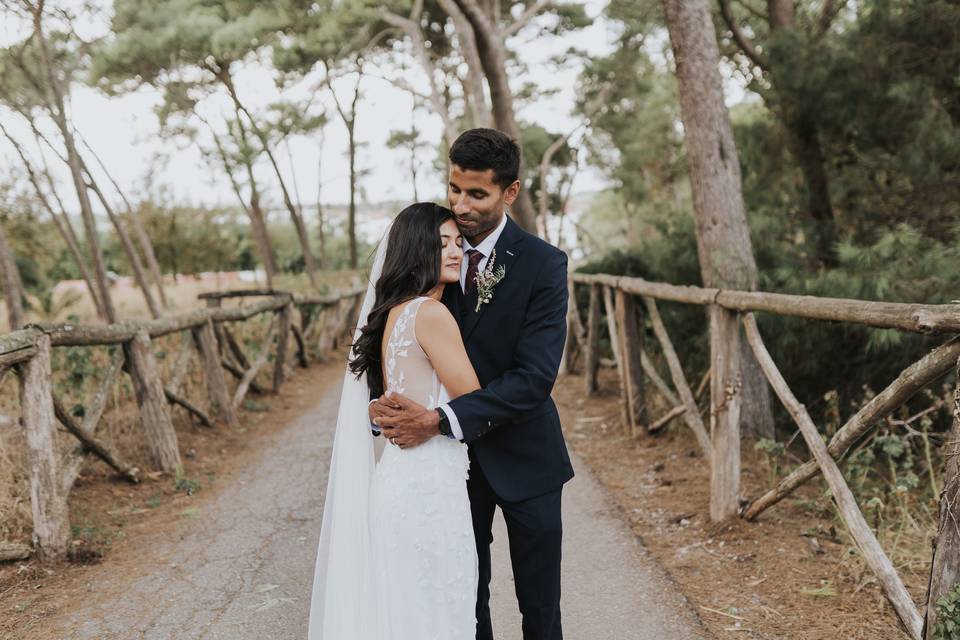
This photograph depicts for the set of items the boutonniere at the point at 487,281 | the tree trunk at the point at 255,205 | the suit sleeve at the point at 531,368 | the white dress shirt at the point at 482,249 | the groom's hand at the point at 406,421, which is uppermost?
the tree trunk at the point at 255,205

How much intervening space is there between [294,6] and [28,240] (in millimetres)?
12444

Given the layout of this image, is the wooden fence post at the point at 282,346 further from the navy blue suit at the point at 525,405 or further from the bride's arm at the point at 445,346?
A: the bride's arm at the point at 445,346

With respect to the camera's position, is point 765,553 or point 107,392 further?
point 107,392

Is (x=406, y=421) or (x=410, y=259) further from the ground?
(x=410, y=259)

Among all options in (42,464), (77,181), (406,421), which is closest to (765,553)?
(406,421)

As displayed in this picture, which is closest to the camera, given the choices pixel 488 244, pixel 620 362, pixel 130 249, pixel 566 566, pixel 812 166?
pixel 488 244

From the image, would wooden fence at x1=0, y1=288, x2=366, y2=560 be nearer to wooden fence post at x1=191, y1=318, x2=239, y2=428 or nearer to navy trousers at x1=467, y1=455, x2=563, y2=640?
wooden fence post at x1=191, y1=318, x2=239, y2=428

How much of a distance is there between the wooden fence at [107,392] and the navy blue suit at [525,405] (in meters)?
1.50

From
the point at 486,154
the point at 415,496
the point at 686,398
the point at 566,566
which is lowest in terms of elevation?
the point at 566,566

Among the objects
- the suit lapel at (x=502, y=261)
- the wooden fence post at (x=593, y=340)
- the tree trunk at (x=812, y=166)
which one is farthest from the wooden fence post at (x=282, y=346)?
the suit lapel at (x=502, y=261)

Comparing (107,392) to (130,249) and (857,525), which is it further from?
(130,249)

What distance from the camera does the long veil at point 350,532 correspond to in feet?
8.06

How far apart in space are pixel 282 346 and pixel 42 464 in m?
6.04

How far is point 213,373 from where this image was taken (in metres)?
7.54
